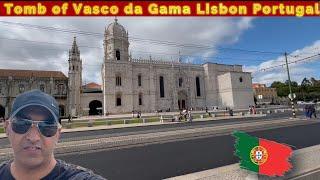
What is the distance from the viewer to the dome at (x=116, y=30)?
62.8m

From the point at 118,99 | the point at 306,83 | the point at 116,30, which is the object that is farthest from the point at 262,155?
the point at 306,83

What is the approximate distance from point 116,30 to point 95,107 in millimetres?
18570

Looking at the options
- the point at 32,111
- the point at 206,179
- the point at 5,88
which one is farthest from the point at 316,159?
the point at 5,88

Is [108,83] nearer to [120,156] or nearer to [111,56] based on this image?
[111,56]

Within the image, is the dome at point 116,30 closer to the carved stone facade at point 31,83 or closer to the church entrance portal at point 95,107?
the carved stone facade at point 31,83

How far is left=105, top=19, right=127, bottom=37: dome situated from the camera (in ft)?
206

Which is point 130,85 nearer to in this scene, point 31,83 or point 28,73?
point 31,83

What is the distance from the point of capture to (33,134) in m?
1.40

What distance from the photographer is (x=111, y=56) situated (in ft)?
203

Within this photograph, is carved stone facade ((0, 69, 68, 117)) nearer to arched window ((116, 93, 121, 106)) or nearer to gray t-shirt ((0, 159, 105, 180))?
arched window ((116, 93, 121, 106))

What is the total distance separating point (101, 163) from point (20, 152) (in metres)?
8.92

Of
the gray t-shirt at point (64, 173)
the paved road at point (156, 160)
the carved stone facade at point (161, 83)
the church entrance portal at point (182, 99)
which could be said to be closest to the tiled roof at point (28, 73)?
the carved stone facade at point (161, 83)

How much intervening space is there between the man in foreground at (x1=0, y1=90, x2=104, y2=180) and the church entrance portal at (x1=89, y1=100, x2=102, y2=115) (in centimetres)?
6104

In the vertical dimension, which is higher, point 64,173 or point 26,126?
point 26,126
